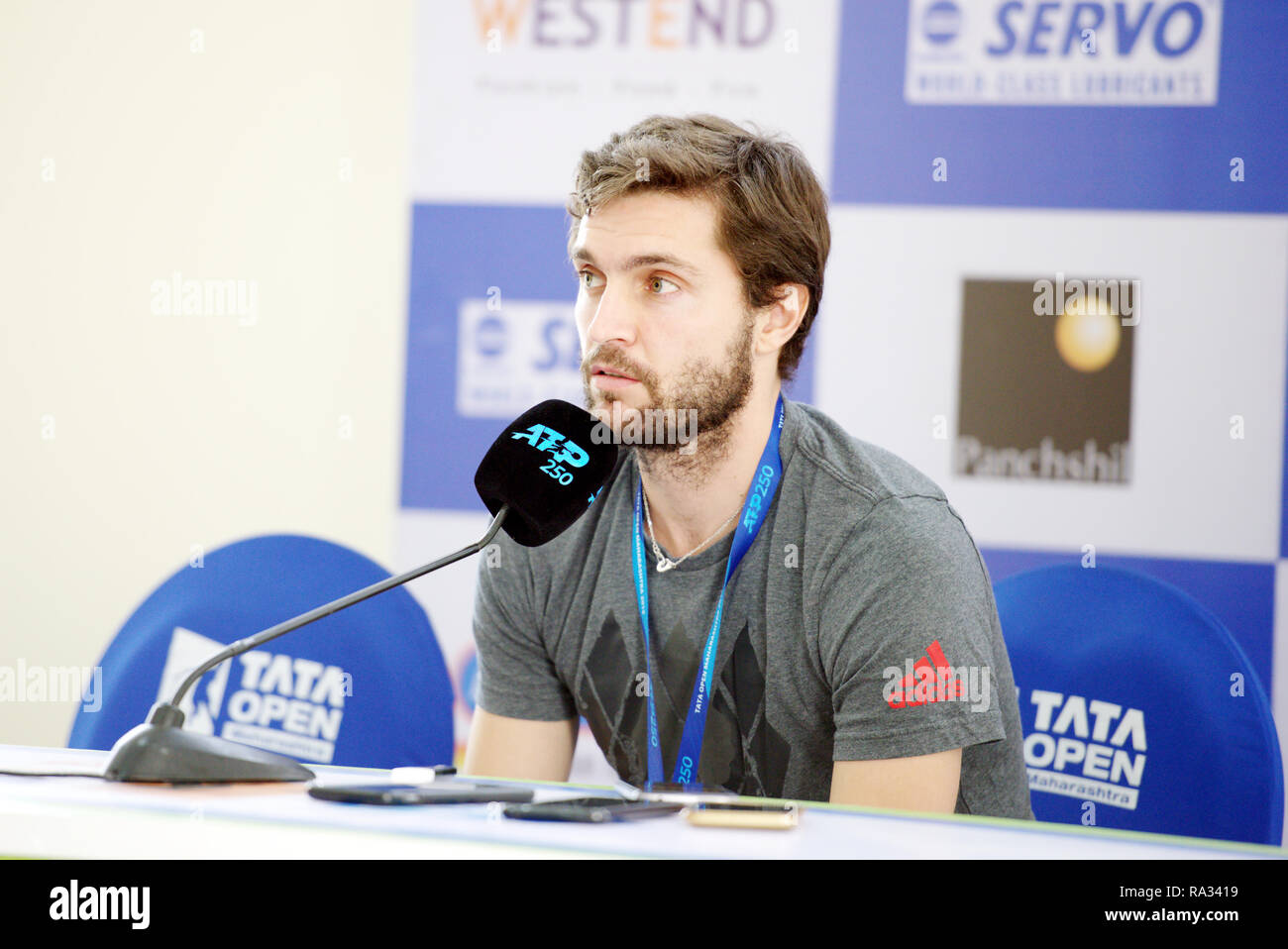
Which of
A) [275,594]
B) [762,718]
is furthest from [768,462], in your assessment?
[275,594]

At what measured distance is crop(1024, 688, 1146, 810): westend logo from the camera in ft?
4.56

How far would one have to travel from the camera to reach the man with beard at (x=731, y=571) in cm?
135

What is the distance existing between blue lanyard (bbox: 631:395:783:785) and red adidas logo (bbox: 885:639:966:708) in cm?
24

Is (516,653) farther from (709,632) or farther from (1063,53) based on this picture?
(1063,53)

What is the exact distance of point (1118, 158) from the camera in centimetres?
255

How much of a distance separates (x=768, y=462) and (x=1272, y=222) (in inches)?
60.7

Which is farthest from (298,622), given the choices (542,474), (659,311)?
(659,311)

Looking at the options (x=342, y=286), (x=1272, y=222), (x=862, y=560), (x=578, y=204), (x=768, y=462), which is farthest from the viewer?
(x=342, y=286)

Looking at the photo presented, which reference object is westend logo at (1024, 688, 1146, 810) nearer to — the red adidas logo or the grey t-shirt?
the grey t-shirt

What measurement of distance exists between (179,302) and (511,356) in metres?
0.89

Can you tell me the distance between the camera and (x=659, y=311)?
1.57 metres

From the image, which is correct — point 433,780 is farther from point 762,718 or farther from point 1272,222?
point 1272,222

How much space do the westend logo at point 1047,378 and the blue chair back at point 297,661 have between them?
1.45 metres
